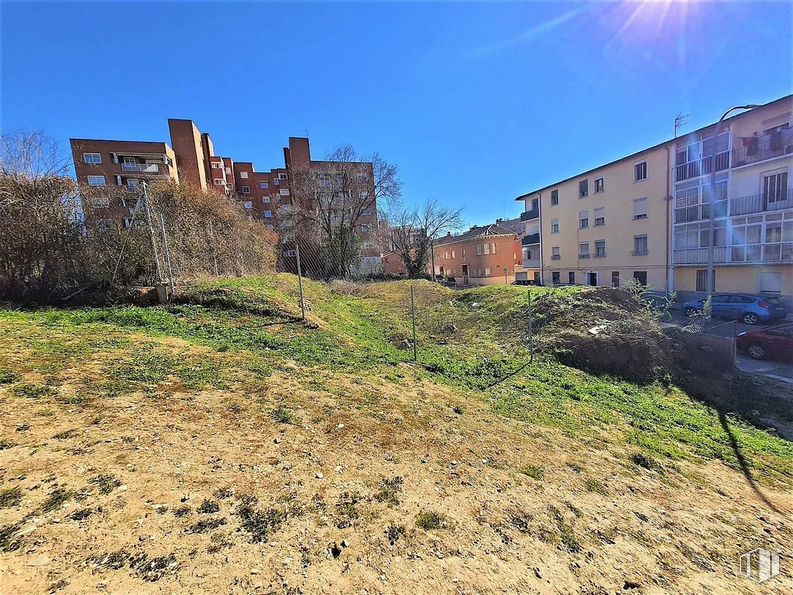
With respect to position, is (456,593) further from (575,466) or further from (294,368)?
(294,368)

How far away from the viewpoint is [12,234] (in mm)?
7500

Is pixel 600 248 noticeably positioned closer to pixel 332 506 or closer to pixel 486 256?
pixel 486 256

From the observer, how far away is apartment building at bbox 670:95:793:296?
16.3 metres

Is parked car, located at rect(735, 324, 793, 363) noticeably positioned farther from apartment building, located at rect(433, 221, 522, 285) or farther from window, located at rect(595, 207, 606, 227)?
apartment building, located at rect(433, 221, 522, 285)

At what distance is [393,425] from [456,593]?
2.16 m

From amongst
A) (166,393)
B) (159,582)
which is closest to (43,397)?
(166,393)

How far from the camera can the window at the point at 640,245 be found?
22.2 metres

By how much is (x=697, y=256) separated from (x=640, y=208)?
494 cm

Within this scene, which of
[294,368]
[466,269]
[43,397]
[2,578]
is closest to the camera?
[2,578]

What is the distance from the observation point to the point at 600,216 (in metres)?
25.0

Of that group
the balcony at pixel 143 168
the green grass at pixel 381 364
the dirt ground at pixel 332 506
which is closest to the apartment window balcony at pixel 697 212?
the green grass at pixel 381 364

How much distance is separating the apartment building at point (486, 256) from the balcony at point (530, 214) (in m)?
4.64

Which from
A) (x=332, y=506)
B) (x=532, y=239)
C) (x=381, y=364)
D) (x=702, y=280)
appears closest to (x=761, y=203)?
(x=702, y=280)

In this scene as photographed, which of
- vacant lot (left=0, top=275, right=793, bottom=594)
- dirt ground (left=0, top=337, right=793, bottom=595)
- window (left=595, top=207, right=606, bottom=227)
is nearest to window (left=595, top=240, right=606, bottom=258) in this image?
window (left=595, top=207, right=606, bottom=227)
